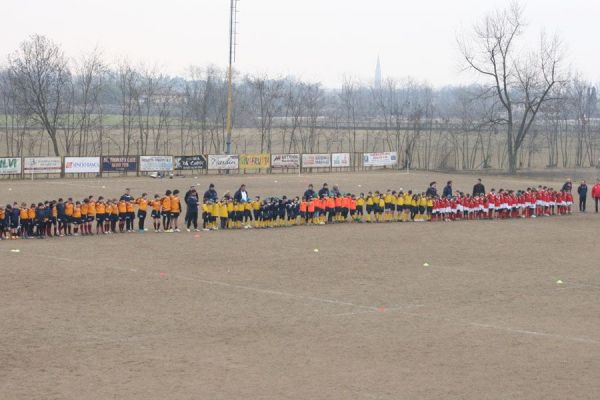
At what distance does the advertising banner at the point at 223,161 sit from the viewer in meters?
50.8

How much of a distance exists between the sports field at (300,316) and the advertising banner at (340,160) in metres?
27.0

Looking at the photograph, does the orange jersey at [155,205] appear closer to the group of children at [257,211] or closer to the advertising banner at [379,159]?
the group of children at [257,211]

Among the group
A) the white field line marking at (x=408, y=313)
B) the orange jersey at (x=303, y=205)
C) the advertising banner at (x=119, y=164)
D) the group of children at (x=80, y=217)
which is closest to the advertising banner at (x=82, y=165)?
the advertising banner at (x=119, y=164)

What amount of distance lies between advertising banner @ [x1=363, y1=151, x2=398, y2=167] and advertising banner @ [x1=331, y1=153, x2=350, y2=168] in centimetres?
145

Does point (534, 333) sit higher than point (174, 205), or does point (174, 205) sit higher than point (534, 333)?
point (174, 205)

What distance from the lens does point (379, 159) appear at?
58.2 metres

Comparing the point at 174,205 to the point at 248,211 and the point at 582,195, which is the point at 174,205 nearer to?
the point at 248,211

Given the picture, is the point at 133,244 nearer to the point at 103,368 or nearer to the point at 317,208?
the point at 317,208

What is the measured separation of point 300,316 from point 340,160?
40.1 meters

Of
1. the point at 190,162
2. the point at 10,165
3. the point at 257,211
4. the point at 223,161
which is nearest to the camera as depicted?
the point at 257,211

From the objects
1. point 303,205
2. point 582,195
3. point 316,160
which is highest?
point 316,160

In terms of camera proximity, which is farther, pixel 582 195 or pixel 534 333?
pixel 582 195

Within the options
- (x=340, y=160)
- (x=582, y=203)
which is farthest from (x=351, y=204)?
(x=340, y=160)

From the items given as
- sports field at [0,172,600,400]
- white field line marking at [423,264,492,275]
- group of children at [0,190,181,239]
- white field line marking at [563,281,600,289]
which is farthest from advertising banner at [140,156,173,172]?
white field line marking at [563,281,600,289]
